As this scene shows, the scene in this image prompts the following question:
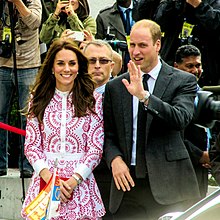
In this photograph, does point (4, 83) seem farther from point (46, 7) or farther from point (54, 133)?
point (54, 133)

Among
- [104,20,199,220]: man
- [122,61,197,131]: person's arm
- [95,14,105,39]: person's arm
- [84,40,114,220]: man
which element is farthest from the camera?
[95,14,105,39]: person's arm

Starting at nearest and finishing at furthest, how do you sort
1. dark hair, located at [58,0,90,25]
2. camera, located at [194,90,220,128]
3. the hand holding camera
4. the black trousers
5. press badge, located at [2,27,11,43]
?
camera, located at [194,90,220,128], the black trousers, the hand holding camera, press badge, located at [2,27,11,43], dark hair, located at [58,0,90,25]

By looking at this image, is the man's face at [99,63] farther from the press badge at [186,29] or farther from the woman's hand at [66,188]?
the press badge at [186,29]

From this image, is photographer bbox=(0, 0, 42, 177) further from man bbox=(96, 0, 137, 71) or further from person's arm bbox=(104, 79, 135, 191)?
person's arm bbox=(104, 79, 135, 191)

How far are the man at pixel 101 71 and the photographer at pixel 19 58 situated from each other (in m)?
1.50

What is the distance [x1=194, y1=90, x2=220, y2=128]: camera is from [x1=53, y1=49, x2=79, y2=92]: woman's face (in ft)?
8.10

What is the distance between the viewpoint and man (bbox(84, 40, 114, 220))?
270 inches

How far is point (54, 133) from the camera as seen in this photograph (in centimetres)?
614

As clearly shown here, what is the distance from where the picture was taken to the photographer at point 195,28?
26.1 ft

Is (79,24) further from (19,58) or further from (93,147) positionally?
(93,147)

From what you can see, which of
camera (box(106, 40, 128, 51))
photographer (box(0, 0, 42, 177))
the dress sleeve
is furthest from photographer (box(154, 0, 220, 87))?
the dress sleeve

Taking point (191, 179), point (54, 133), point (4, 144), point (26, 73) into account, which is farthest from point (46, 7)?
point (191, 179)

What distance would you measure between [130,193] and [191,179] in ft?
1.67

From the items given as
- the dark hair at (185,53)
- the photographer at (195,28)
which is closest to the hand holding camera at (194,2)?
the photographer at (195,28)
